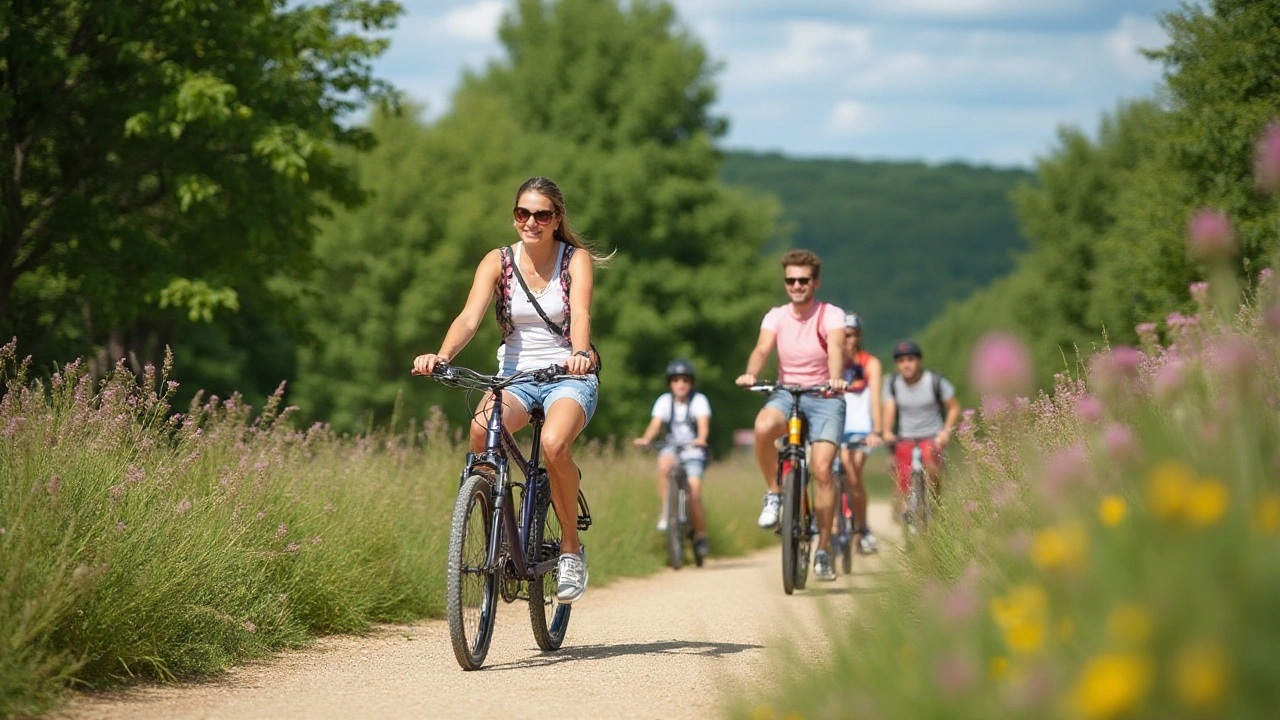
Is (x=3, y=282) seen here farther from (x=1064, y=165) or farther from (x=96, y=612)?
(x=1064, y=165)

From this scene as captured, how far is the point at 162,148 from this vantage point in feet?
68.8

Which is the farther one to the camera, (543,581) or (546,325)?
(543,581)

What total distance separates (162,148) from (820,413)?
1324cm

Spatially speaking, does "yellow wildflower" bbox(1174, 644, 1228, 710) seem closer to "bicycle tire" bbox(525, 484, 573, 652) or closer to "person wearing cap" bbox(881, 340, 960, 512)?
"bicycle tire" bbox(525, 484, 573, 652)

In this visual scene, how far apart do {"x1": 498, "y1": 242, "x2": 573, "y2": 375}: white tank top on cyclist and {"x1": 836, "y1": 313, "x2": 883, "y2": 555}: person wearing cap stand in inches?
239

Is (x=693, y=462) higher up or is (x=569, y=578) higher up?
(x=693, y=462)

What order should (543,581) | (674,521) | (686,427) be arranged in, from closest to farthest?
(543,581), (674,521), (686,427)

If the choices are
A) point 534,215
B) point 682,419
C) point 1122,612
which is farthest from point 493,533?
point 682,419

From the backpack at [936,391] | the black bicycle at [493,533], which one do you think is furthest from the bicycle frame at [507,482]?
the backpack at [936,391]

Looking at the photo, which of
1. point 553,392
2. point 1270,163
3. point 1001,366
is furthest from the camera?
point 553,392

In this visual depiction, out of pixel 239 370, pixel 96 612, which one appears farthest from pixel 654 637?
pixel 239 370

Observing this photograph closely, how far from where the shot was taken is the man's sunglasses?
24.6 feet

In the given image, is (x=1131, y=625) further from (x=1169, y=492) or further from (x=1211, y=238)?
(x=1211, y=238)

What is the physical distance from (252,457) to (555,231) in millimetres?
2382
